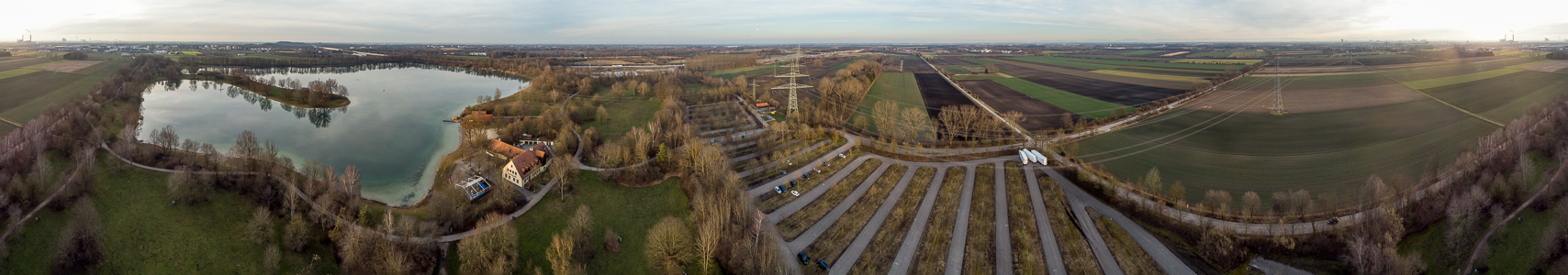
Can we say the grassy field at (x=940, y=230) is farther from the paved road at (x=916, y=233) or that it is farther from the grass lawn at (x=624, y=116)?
the grass lawn at (x=624, y=116)

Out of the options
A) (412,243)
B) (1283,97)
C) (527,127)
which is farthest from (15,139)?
(1283,97)

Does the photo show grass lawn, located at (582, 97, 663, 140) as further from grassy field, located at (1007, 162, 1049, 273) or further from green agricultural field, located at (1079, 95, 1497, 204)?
green agricultural field, located at (1079, 95, 1497, 204)

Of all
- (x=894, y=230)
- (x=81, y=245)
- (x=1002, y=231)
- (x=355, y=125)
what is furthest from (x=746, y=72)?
(x=81, y=245)

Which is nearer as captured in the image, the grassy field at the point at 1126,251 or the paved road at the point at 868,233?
the grassy field at the point at 1126,251

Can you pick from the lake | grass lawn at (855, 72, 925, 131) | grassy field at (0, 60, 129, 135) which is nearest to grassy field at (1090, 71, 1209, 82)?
grass lawn at (855, 72, 925, 131)

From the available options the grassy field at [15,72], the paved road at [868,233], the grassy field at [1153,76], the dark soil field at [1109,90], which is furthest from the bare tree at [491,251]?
the grassy field at [1153,76]
